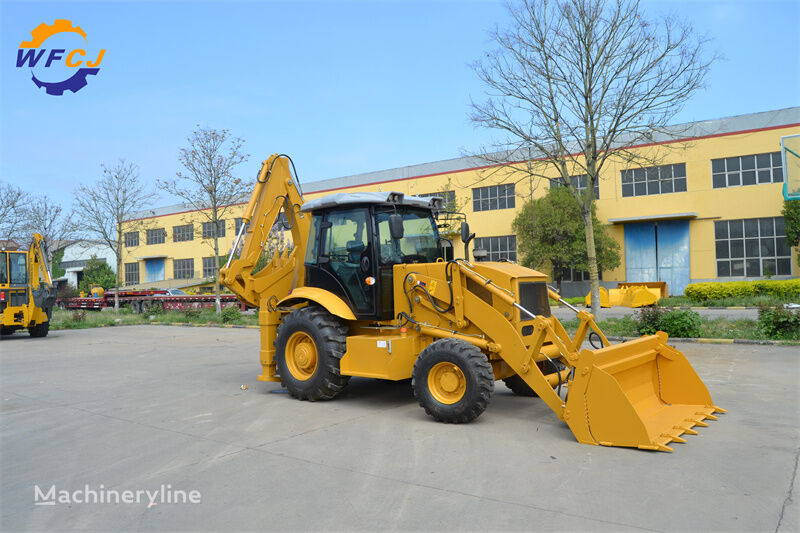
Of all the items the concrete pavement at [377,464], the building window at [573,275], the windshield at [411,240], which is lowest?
the concrete pavement at [377,464]

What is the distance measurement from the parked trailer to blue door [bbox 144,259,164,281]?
574 inches

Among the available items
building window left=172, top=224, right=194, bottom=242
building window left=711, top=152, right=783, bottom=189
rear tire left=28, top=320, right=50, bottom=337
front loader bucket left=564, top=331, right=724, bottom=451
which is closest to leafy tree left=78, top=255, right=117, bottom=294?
building window left=172, top=224, right=194, bottom=242

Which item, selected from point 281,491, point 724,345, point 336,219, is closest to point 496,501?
point 281,491

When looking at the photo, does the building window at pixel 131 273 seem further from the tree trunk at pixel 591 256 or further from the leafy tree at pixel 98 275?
the tree trunk at pixel 591 256

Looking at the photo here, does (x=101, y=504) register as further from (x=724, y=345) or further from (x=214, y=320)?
(x=214, y=320)

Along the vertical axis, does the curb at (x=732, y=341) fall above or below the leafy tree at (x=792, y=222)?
below

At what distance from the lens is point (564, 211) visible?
30047 millimetres

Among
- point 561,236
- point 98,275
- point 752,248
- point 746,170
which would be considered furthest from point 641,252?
point 98,275

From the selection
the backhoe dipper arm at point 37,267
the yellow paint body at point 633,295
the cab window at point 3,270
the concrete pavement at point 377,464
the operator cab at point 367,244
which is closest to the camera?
the concrete pavement at point 377,464

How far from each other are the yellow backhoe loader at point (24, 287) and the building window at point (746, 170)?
1182 inches

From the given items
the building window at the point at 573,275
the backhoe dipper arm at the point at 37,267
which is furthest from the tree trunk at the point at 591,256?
the backhoe dipper arm at the point at 37,267

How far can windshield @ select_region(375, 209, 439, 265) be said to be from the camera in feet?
25.2

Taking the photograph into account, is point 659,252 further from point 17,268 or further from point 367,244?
point 17,268

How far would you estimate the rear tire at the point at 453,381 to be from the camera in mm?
6121
